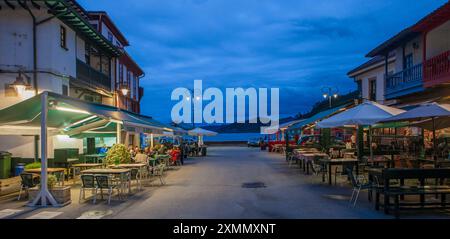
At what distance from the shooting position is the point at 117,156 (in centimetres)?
1556

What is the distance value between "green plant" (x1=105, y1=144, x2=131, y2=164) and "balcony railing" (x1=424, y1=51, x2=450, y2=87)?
13051mm

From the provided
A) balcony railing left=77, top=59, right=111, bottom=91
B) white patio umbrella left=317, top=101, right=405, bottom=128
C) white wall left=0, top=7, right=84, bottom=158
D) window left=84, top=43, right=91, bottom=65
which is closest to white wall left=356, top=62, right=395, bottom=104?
white patio umbrella left=317, top=101, right=405, bottom=128

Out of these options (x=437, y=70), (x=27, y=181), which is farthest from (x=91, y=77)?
(x=437, y=70)

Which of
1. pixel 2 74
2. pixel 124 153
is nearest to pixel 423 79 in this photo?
pixel 124 153

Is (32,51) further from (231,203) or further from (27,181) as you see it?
(231,203)

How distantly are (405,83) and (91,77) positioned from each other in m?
17.4

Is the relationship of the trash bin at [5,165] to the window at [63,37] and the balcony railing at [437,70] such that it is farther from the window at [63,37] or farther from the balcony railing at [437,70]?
the balcony railing at [437,70]

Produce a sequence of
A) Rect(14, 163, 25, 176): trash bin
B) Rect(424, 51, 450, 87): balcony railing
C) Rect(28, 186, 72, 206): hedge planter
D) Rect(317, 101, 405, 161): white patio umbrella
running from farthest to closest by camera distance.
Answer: Rect(424, 51, 450, 87): balcony railing → Rect(14, 163, 25, 176): trash bin → Rect(317, 101, 405, 161): white patio umbrella → Rect(28, 186, 72, 206): hedge planter

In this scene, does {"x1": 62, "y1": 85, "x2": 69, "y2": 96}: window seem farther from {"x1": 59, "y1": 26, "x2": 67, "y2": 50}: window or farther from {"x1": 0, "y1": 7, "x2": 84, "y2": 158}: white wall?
{"x1": 59, "y1": 26, "x2": 67, "y2": 50}: window

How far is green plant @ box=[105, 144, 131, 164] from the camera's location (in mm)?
15461

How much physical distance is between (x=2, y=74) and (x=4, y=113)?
7134mm

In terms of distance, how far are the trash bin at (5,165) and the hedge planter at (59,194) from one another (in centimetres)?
511

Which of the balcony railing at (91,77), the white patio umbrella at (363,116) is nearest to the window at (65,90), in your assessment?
the balcony railing at (91,77)

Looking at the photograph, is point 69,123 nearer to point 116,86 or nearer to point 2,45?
point 2,45
